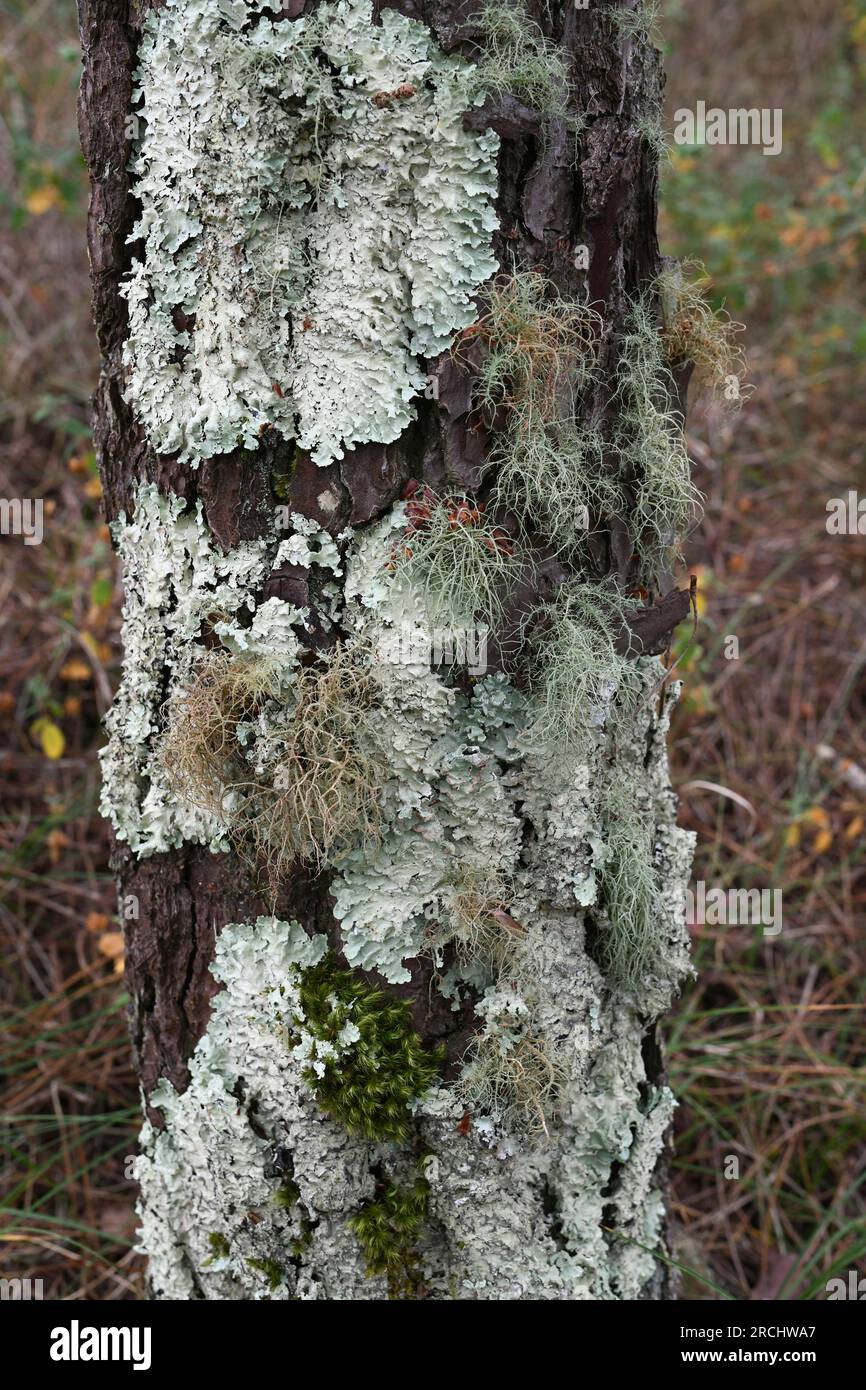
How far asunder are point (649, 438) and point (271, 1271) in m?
1.42

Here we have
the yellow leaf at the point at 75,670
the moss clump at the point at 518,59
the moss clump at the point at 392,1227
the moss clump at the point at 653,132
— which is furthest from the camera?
the yellow leaf at the point at 75,670

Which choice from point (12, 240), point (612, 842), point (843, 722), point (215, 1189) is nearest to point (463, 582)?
point (612, 842)

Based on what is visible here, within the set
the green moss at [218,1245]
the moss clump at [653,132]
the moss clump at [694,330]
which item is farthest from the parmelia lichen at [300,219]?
the green moss at [218,1245]

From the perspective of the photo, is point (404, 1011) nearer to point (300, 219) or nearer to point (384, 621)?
point (384, 621)

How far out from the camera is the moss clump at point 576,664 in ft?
4.79

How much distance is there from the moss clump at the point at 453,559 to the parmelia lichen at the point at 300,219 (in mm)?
131

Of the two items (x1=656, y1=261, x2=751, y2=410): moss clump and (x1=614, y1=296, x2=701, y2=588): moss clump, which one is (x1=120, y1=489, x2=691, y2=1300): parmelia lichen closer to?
(x1=614, y1=296, x2=701, y2=588): moss clump

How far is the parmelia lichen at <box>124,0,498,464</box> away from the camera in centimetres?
134

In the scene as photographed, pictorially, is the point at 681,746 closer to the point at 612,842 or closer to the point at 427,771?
the point at 612,842

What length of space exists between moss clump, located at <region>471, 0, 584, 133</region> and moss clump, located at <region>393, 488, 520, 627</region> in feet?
1.74

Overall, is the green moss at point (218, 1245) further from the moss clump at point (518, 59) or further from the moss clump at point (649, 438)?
the moss clump at point (518, 59)

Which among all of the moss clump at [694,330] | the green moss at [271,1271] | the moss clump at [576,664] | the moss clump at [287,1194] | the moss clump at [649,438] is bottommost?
the green moss at [271,1271]

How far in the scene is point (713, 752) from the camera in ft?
10.2

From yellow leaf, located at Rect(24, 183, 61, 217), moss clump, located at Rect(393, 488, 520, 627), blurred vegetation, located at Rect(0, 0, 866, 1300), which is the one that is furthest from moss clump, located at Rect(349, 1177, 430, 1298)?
yellow leaf, located at Rect(24, 183, 61, 217)
